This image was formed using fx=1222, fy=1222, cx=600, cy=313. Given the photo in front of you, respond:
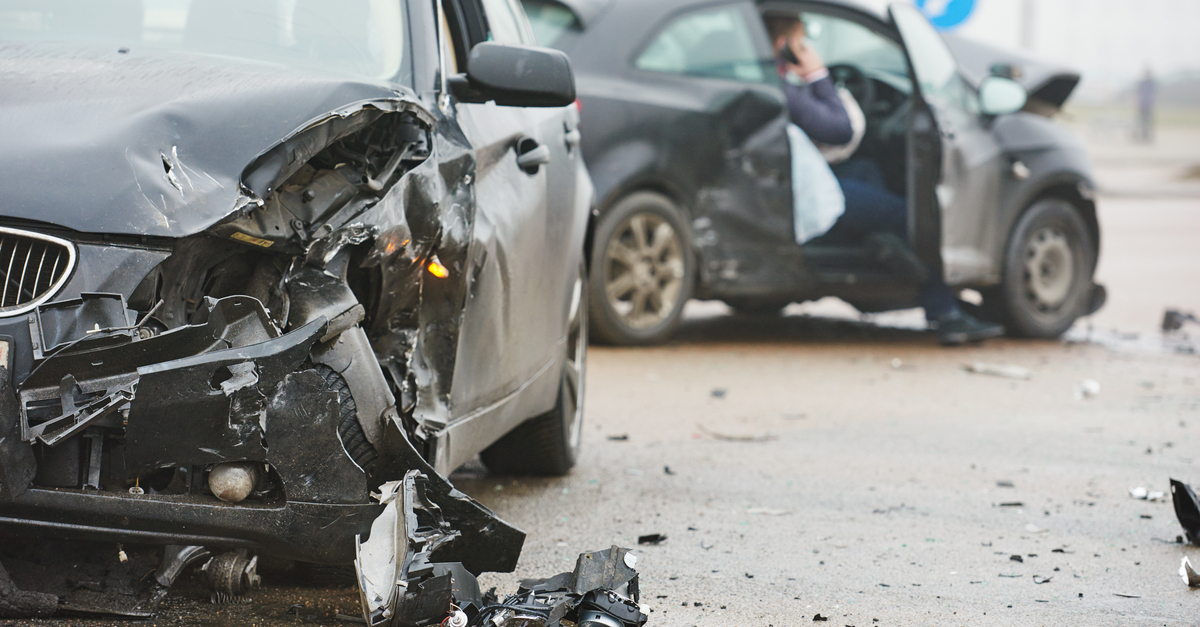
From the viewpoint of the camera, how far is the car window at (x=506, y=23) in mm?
4293

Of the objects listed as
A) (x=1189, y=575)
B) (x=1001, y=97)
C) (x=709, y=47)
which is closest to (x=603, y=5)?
(x=709, y=47)

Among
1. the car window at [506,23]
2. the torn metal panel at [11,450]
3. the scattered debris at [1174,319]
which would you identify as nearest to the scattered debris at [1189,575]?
the car window at [506,23]

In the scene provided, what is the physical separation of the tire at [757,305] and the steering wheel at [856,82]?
1.56 metres

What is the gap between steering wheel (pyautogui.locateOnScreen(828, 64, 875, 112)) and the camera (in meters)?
8.85

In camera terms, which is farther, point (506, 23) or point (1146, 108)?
point (1146, 108)

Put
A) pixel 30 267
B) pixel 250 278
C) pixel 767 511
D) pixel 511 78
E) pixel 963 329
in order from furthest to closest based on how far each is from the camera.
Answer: pixel 963 329, pixel 767 511, pixel 511 78, pixel 250 278, pixel 30 267

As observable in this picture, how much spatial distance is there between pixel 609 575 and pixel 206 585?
101 centimetres

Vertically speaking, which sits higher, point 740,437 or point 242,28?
point 242,28

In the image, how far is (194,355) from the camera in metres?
2.47

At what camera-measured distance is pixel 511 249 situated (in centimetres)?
362

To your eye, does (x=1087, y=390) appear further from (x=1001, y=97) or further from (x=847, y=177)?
(x=1001, y=97)

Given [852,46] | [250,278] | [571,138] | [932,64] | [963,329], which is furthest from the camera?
[852,46]

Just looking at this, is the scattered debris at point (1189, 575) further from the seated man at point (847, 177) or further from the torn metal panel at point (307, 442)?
the seated man at point (847, 177)

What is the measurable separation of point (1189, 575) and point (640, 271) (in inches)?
183
